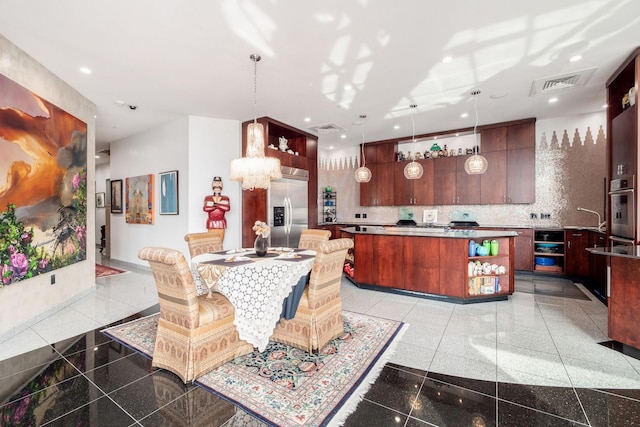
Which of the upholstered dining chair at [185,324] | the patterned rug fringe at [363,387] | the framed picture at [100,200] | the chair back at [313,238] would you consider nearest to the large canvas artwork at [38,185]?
the upholstered dining chair at [185,324]

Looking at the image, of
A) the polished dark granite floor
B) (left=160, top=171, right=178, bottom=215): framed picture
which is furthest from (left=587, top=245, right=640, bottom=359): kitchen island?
(left=160, top=171, right=178, bottom=215): framed picture

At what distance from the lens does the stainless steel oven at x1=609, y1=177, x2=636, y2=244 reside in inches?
128

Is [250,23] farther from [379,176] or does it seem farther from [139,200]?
[379,176]

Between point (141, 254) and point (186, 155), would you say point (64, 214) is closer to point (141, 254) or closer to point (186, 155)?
point (186, 155)

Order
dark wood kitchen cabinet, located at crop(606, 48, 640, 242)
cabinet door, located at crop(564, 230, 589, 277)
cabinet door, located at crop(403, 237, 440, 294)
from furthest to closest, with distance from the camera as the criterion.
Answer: cabinet door, located at crop(564, 230, 589, 277), cabinet door, located at crop(403, 237, 440, 294), dark wood kitchen cabinet, located at crop(606, 48, 640, 242)

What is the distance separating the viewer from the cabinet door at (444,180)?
21.6 ft

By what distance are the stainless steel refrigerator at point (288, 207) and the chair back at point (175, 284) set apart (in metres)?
3.30

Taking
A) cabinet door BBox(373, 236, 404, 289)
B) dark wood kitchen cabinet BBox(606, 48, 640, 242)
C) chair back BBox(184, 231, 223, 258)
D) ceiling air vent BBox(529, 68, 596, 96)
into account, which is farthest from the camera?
cabinet door BBox(373, 236, 404, 289)

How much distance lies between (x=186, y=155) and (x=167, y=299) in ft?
12.0

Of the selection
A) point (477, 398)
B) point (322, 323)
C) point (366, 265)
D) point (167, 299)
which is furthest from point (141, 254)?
point (366, 265)

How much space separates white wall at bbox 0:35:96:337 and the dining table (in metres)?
2.28

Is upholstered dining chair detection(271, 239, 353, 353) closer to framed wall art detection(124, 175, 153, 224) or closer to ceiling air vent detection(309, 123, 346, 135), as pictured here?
ceiling air vent detection(309, 123, 346, 135)

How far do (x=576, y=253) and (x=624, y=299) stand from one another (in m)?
3.18

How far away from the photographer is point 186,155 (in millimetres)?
5242
